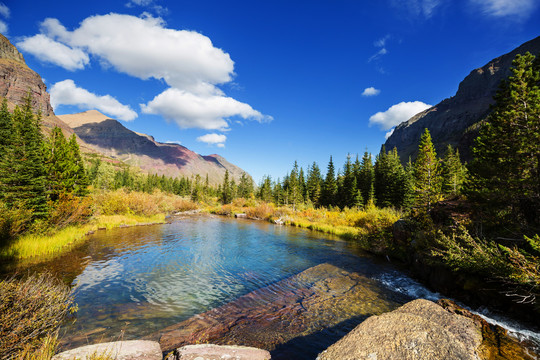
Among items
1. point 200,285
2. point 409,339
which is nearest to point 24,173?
point 200,285

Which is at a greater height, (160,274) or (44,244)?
(44,244)

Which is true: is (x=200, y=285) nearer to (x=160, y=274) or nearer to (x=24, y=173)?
(x=160, y=274)

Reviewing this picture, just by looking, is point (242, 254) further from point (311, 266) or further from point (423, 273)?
point (423, 273)

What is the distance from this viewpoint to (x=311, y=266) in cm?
1462

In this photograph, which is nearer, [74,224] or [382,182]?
[74,224]

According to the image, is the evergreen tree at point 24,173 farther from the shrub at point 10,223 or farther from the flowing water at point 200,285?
the flowing water at point 200,285

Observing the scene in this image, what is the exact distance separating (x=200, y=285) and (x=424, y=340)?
939 centimetres

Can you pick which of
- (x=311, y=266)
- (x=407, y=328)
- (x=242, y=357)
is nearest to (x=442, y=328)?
(x=407, y=328)

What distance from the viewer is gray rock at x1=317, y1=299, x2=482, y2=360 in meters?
4.35

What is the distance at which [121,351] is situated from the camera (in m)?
4.70

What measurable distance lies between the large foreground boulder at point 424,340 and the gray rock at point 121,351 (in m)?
3.89

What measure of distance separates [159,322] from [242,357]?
158 inches

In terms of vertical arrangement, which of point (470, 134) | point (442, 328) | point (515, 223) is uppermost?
point (470, 134)

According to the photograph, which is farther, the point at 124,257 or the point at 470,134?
the point at 470,134
